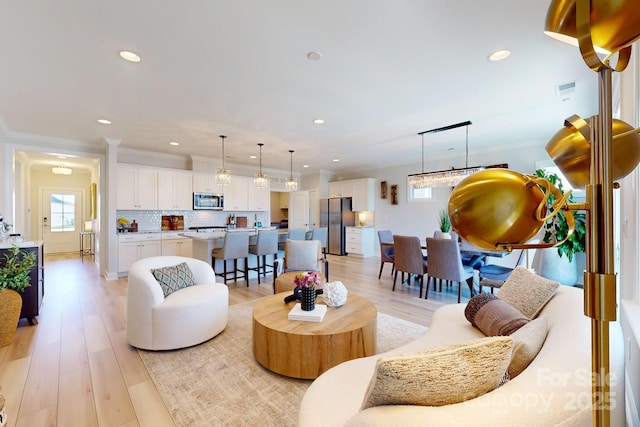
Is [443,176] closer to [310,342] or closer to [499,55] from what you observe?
[499,55]

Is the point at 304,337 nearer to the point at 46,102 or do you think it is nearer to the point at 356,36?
the point at 356,36

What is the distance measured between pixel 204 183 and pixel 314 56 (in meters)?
4.98

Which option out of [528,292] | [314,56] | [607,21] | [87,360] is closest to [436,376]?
[607,21]

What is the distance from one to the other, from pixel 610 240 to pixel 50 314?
16.4 feet

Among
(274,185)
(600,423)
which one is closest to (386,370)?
(600,423)

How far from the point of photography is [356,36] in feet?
7.06

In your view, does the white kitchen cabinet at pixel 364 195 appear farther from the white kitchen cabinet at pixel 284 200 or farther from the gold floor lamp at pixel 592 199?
the gold floor lamp at pixel 592 199

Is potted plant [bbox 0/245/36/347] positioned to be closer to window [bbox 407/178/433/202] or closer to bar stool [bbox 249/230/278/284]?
bar stool [bbox 249/230/278/284]

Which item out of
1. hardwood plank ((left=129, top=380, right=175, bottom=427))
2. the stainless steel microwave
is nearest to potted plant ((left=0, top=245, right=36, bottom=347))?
hardwood plank ((left=129, top=380, right=175, bottom=427))

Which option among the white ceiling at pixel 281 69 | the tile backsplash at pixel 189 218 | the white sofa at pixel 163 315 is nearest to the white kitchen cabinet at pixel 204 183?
the tile backsplash at pixel 189 218

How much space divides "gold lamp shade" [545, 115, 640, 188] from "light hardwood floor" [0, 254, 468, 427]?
7.61 ft

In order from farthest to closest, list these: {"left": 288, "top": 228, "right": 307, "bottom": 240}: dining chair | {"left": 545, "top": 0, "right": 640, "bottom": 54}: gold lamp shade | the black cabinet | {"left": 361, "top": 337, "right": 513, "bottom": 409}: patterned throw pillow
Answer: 1. {"left": 288, "top": 228, "right": 307, "bottom": 240}: dining chair
2. the black cabinet
3. {"left": 361, "top": 337, "right": 513, "bottom": 409}: patterned throw pillow
4. {"left": 545, "top": 0, "right": 640, "bottom": 54}: gold lamp shade

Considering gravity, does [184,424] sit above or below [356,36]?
below

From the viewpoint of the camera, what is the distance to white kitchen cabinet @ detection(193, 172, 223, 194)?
21.2ft
